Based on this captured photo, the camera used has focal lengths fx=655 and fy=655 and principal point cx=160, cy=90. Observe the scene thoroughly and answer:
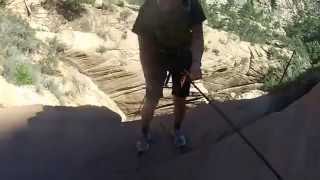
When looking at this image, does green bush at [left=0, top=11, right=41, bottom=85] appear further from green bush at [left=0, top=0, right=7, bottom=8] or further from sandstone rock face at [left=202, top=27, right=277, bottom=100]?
sandstone rock face at [left=202, top=27, right=277, bottom=100]

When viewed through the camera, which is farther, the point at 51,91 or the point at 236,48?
the point at 236,48

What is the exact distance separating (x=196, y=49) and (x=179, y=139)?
100cm

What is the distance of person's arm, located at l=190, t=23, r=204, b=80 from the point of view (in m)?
4.91

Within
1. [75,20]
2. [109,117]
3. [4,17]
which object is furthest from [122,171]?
[75,20]

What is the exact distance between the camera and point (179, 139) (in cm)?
561

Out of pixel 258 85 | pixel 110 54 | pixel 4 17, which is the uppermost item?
pixel 4 17

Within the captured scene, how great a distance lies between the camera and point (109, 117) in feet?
23.9

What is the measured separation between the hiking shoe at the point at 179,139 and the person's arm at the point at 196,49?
0.83 m

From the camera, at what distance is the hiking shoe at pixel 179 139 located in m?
5.60

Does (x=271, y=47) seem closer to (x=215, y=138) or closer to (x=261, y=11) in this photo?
(x=261, y=11)

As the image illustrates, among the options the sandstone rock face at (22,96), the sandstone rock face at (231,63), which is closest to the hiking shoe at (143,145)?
the sandstone rock face at (22,96)

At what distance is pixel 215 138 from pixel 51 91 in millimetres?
4076

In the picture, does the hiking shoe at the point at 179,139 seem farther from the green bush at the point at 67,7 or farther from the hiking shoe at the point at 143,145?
the green bush at the point at 67,7

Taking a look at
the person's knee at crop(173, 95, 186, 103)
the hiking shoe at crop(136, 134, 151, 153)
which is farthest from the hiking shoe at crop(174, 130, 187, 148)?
the person's knee at crop(173, 95, 186, 103)
